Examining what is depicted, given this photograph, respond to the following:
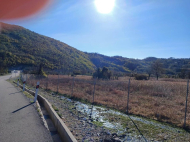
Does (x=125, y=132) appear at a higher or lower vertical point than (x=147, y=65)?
lower

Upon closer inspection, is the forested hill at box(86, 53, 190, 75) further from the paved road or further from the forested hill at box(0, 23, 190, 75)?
the paved road

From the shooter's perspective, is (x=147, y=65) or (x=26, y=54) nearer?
(x=26, y=54)

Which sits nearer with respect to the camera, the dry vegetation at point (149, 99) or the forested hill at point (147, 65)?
the dry vegetation at point (149, 99)

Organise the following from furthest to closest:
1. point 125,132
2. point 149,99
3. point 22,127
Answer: point 149,99
point 125,132
point 22,127

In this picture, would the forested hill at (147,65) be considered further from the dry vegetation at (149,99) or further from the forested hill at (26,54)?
the dry vegetation at (149,99)

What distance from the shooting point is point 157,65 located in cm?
3828

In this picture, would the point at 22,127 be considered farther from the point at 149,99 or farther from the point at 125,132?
the point at 149,99

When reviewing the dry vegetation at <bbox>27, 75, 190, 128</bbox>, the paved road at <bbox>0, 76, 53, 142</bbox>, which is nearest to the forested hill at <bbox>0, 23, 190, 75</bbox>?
the dry vegetation at <bbox>27, 75, 190, 128</bbox>

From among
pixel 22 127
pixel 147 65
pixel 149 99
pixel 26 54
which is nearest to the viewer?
pixel 22 127

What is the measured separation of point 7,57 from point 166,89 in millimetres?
54519

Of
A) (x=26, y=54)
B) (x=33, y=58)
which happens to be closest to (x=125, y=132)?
(x=33, y=58)

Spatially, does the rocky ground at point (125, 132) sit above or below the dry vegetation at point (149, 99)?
below

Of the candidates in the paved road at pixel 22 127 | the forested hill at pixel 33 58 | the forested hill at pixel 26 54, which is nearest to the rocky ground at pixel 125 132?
the paved road at pixel 22 127

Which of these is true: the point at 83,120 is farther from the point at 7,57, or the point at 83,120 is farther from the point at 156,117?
the point at 7,57
